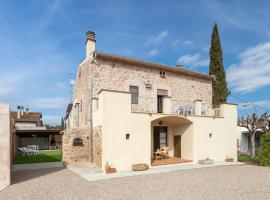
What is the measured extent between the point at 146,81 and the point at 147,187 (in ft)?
28.8

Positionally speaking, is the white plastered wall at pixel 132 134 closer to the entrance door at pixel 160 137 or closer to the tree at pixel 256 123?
the entrance door at pixel 160 137

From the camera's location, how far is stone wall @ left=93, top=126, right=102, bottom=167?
12006 mm

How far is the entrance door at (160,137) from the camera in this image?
1559 cm

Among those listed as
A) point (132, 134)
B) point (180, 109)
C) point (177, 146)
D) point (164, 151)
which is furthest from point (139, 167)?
point (180, 109)

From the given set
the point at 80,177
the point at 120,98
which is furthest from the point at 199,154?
the point at 80,177

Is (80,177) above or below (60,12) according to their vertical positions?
below

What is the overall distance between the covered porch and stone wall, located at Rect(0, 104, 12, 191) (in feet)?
26.1

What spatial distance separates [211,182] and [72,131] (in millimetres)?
9001

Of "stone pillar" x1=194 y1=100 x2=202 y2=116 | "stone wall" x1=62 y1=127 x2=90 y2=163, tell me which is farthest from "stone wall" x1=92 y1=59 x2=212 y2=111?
"stone wall" x1=62 y1=127 x2=90 y2=163

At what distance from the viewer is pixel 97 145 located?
41.3 ft

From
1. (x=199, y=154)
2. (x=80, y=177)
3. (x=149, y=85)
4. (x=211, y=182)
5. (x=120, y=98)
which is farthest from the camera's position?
(x=149, y=85)

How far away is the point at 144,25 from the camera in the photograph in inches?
542

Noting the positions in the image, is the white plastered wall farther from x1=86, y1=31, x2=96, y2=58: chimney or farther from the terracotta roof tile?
the terracotta roof tile

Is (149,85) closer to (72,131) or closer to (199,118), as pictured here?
(199,118)
